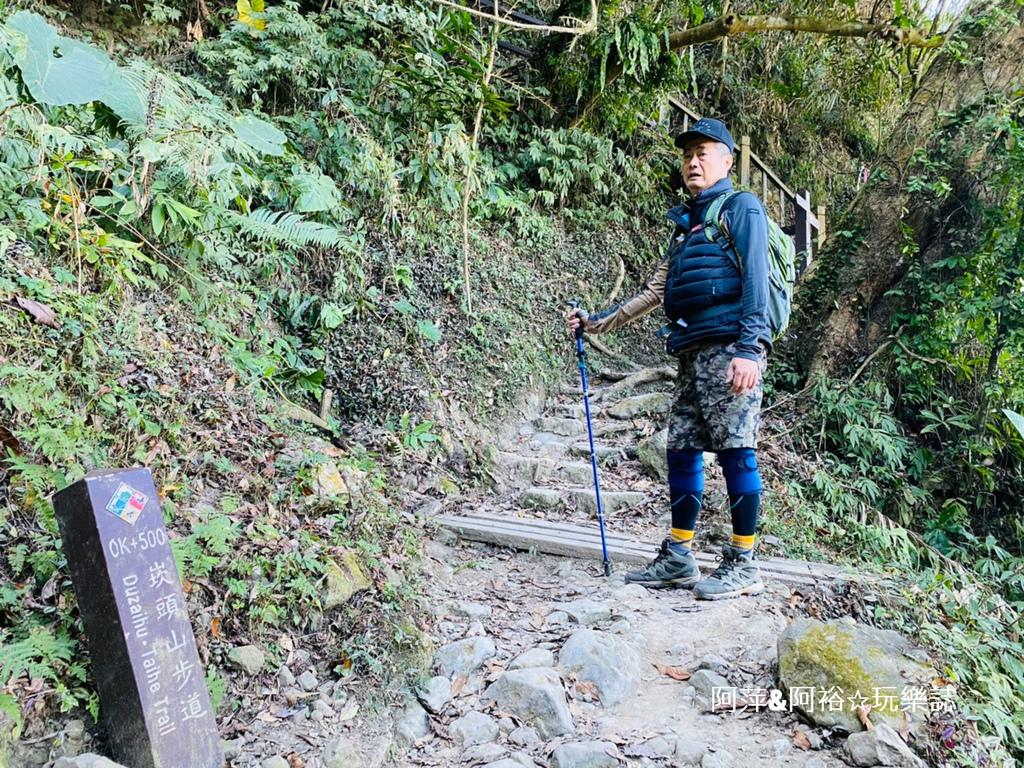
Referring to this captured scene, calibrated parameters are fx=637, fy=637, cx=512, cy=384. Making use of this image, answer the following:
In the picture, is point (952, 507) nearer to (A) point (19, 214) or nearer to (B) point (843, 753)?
(B) point (843, 753)

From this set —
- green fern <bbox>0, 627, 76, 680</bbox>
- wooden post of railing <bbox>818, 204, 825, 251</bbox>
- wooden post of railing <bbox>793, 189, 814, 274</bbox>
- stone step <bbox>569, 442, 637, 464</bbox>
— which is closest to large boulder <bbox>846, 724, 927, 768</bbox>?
green fern <bbox>0, 627, 76, 680</bbox>

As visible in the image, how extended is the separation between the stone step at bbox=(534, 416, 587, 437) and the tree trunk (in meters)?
2.37

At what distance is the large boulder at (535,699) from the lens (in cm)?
265

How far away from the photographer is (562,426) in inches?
271

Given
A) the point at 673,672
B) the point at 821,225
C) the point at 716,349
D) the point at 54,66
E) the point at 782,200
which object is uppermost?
the point at 782,200

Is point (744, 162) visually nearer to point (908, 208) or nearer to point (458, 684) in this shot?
point (908, 208)

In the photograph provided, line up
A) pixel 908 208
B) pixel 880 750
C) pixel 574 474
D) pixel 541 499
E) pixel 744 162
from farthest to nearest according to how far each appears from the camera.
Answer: pixel 744 162 → pixel 908 208 → pixel 574 474 → pixel 541 499 → pixel 880 750

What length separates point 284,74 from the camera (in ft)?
21.2

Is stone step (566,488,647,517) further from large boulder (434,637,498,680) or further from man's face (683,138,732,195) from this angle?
man's face (683,138,732,195)

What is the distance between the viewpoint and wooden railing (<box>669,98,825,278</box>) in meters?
11.1

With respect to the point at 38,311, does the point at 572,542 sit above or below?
below

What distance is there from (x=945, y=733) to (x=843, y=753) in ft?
1.47

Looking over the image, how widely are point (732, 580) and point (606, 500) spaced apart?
5.79 feet

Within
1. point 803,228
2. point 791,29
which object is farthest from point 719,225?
point 803,228
